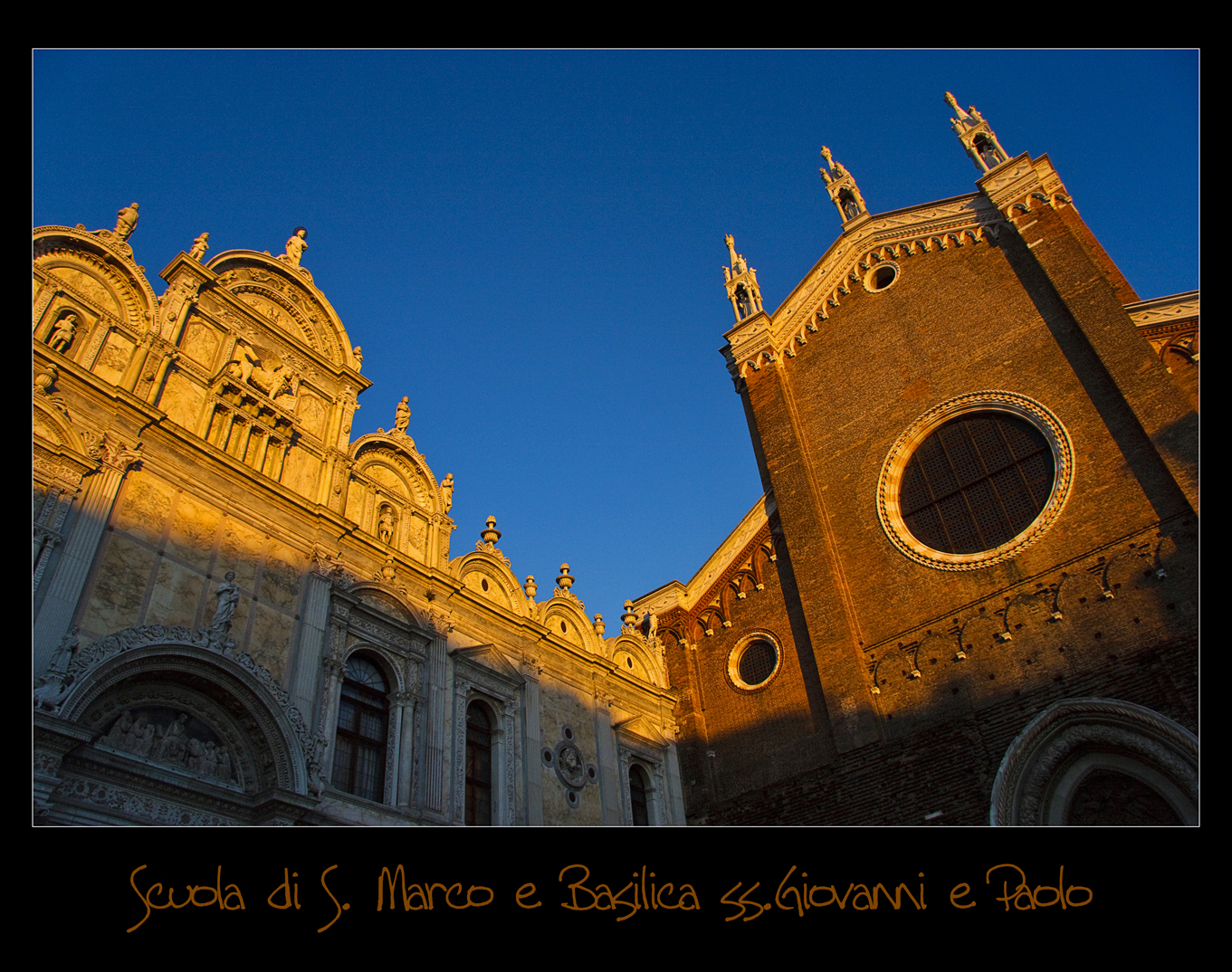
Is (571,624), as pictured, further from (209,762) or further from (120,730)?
(120,730)

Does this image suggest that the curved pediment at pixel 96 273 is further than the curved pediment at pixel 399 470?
No

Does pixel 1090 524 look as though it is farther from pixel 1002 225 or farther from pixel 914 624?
pixel 1002 225

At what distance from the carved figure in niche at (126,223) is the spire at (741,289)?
14.6m

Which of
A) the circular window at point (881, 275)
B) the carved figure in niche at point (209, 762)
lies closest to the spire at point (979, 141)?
the circular window at point (881, 275)

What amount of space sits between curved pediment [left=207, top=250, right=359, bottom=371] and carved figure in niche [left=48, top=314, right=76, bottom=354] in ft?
11.9

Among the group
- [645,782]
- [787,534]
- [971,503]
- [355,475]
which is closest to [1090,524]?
[971,503]

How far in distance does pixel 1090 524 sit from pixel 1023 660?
2757mm

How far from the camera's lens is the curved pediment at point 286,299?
1580 cm

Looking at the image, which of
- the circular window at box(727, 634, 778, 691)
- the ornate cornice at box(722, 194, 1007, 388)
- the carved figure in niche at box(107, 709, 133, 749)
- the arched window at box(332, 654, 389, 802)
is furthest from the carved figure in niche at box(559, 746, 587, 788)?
the ornate cornice at box(722, 194, 1007, 388)

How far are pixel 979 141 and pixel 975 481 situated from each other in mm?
9034

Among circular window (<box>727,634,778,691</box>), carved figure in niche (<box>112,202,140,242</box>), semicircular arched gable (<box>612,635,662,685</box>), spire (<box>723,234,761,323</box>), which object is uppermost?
spire (<box>723,234,761,323</box>)

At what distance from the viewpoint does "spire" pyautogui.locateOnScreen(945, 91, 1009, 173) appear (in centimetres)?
1975

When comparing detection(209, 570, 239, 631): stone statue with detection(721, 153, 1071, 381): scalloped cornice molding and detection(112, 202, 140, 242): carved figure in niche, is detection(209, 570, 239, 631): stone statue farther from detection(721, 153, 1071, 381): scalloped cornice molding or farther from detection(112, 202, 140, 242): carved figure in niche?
detection(721, 153, 1071, 381): scalloped cornice molding

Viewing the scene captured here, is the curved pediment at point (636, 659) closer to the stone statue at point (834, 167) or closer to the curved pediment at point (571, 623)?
the curved pediment at point (571, 623)
